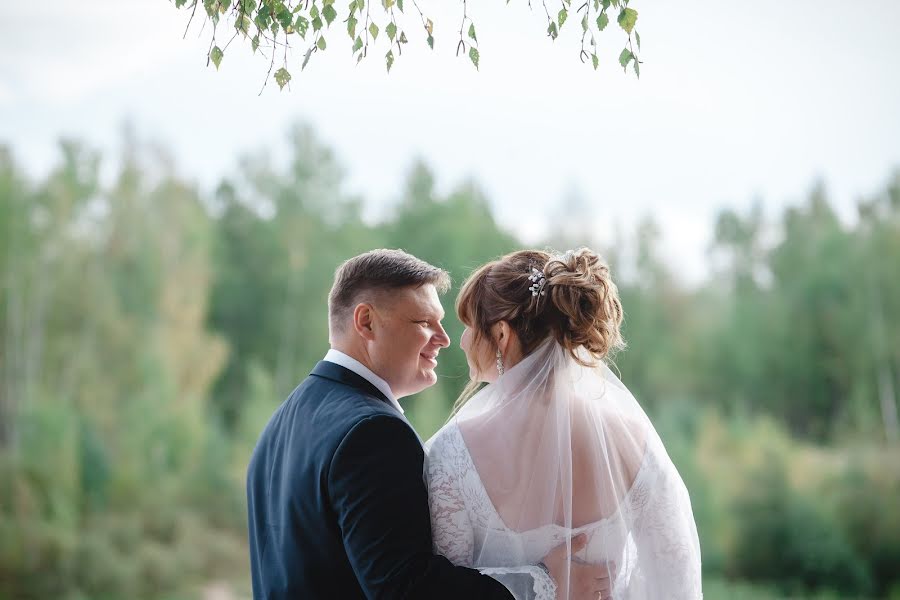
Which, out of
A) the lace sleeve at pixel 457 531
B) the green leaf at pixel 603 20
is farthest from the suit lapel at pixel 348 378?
the green leaf at pixel 603 20

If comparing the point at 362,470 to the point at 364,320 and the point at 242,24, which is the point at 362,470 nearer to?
the point at 364,320

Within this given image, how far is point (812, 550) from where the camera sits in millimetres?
13922

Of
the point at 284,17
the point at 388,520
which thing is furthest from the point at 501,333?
the point at 284,17

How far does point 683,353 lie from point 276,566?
14.8 meters

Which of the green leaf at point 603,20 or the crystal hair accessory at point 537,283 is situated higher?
the green leaf at point 603,20

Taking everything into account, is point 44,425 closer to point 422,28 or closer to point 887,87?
point 422,28

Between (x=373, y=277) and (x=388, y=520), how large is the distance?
1.74 feet

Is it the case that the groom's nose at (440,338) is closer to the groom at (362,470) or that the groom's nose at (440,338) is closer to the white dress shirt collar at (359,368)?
the groom at (362,470)

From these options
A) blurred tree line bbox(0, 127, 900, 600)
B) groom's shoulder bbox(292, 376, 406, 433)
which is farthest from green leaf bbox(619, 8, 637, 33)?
blurred tree line bbox(0, 127, 900, 600)

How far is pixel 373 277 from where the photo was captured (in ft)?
6.51

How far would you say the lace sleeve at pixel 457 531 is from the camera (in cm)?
183

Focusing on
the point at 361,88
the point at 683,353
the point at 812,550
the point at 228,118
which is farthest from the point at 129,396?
the point at 812,550

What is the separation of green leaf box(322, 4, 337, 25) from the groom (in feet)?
2.21

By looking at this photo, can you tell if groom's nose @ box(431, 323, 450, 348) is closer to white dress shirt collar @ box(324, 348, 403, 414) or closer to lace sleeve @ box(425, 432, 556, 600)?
white dress shirt collar @ box(324, 348, 403, 414)
